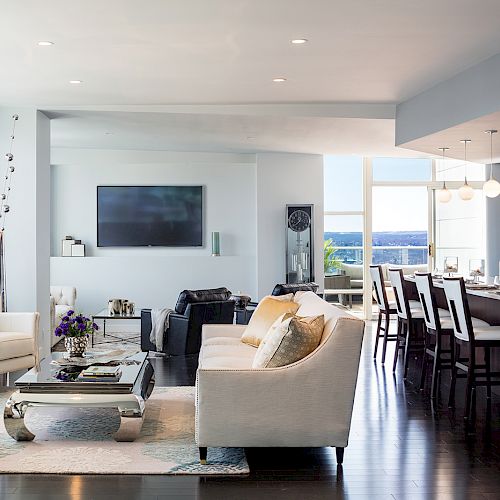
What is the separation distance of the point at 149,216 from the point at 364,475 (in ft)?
26.6

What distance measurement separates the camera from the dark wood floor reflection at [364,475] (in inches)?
159

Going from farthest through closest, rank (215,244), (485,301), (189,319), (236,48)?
(215,244) < (189,319) < (485,301) < (236,48)

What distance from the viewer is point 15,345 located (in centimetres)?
693

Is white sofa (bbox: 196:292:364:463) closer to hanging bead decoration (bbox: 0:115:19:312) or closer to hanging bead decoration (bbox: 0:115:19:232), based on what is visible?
hanging bead decoration (bbox: 0:115:19:312)

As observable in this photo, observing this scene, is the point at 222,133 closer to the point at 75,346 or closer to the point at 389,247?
the point at 389,247

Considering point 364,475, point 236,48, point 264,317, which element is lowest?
point 364,475

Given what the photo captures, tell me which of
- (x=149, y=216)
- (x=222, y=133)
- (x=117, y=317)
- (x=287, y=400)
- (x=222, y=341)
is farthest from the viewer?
(x=149, y=216)

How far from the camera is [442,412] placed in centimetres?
593

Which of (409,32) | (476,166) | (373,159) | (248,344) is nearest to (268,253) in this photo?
(373,159)

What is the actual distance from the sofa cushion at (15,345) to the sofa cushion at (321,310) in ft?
8.06

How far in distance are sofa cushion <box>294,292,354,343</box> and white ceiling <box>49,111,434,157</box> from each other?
9.03 ft

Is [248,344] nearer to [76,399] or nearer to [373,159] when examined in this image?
[76,399]

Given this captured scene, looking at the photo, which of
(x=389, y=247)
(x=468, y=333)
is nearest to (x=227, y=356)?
(x=468, y=333)

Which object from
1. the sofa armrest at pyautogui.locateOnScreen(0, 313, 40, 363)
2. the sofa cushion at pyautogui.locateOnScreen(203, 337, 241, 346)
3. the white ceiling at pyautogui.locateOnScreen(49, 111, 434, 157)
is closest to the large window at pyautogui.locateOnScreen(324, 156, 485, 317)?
the white ceiling at pyautogui.locateOnScreen(49, 111, 434, 157)
